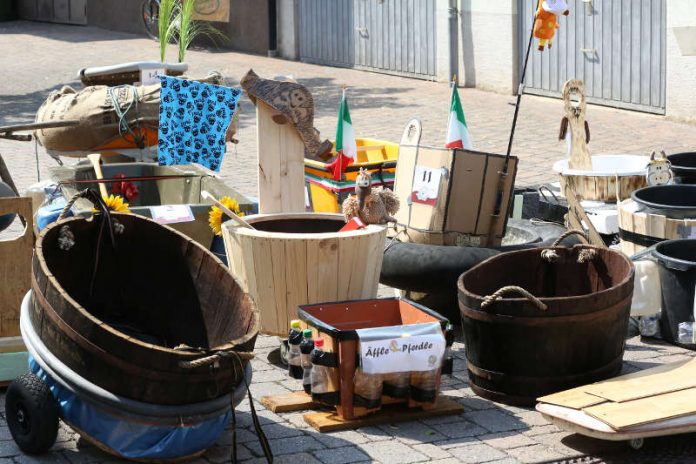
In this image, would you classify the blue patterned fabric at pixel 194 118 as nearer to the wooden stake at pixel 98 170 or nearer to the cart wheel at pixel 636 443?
the wooden stake at pixel 98 170

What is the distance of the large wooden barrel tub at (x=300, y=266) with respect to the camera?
634cm

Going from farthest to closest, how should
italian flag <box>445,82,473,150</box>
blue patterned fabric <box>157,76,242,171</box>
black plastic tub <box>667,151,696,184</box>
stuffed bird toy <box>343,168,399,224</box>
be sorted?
blue patterned fabric <box>157,76,242,171</box> < black plastic tub <box>667,151,696,184</box> < italian flag <box>445,82,473,150</box> < stuffed bird toy <box>343,168,399,224</box>

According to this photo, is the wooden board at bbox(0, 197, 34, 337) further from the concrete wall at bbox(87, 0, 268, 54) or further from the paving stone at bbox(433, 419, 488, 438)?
the concrete wall at bbox(87, 0, 268, 54)

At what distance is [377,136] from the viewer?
13578mm

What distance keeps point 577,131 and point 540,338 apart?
127 inches

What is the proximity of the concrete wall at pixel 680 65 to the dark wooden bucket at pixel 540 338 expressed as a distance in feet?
25.4

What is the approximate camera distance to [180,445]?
16.8 feet

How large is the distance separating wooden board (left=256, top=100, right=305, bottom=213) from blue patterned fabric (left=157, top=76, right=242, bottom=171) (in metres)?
1.04

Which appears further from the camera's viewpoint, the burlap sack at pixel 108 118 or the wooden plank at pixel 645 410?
the burlap sack at pixel 108 118

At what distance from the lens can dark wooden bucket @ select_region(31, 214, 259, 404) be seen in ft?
16.3

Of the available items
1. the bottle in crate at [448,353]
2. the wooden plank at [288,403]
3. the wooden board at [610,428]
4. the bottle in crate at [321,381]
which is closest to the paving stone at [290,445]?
the bottle in crate at [321,381]

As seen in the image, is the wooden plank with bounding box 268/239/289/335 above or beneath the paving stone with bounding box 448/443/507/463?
above

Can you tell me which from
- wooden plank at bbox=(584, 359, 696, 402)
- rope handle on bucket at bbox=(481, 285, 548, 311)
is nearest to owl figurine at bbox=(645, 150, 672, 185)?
wooden plank at bbox=(584, 359, 696, 402)

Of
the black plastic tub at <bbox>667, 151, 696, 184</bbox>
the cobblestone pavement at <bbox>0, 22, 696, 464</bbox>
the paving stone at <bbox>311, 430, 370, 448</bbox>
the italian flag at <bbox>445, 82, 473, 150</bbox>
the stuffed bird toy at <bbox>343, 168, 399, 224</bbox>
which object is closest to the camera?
the cobblestone pavement at <bbox>0, 22, 696, 464</bbox>
